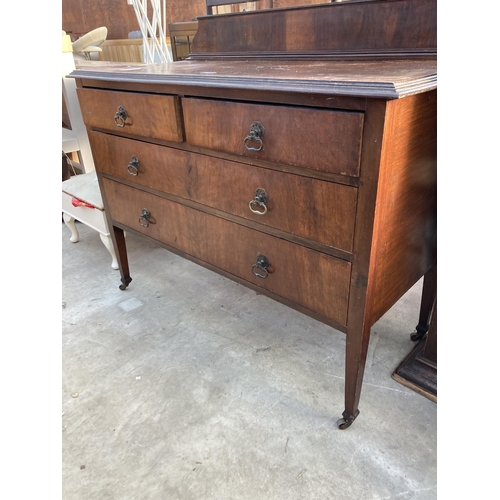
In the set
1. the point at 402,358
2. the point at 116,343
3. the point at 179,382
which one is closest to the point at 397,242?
the point at 402,358

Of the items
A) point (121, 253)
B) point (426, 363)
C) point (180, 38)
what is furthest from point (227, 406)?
point (180, 38)

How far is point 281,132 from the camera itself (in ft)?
3.03

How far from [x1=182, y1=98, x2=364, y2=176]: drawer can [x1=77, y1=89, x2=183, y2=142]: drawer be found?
6 cm

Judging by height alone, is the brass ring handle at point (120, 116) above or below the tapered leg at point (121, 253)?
above

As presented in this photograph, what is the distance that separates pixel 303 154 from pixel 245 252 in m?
0.38

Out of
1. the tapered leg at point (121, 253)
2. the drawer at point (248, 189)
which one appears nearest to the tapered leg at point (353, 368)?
the drawer at point (248, 189)

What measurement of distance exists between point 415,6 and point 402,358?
1.09 metres

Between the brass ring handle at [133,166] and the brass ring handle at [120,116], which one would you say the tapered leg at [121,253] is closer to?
the brass ring handle at [133,166]

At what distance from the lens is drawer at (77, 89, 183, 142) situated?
1.17 m

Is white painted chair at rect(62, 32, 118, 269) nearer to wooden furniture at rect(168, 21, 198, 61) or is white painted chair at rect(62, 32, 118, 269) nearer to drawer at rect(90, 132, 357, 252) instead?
drawer at rect(90, 132, 357, 252)

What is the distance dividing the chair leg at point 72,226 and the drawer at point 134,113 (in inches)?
36.9

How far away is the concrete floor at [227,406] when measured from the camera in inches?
40.8

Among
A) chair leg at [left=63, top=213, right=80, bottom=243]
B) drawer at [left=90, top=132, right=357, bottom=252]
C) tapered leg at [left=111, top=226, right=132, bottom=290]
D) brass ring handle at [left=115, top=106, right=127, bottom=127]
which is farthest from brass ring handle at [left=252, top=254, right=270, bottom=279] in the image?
chair leg at [left=63, top=213, right=80, bottom=243]

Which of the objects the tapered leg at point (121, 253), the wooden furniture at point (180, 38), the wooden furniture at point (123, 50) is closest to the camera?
the tapered leg at point (121, 253)
